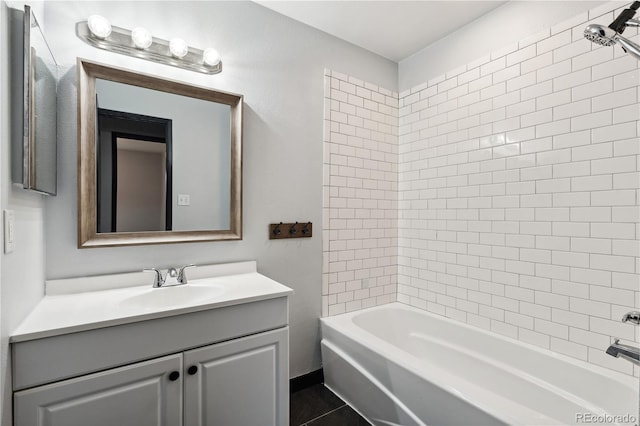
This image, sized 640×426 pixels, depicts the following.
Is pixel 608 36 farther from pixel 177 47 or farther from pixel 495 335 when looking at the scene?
pixel 177 47

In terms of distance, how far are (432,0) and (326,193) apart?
1415 millimetres

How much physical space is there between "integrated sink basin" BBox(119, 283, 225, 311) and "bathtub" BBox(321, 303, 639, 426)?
0.91m

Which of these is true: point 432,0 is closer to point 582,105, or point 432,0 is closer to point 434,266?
point 582,105

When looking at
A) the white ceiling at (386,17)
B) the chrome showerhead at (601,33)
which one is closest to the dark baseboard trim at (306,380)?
the chrome showerhead at (601,33)

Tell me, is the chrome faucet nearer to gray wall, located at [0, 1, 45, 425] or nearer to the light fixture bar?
gray wall, located at [0, 1, 45, 425]

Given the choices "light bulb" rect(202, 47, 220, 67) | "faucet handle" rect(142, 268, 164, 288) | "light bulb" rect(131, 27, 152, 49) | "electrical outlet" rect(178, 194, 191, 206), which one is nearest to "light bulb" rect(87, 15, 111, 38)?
"light bulb" rect(131, 27, 152, 49)

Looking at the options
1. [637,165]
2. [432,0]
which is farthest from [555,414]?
[432,0]

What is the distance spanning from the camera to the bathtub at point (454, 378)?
1343mm

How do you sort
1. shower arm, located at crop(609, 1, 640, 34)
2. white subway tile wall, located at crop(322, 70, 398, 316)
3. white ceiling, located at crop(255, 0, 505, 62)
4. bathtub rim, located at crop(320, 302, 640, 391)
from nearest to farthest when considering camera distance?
shower arm, located at crop(609, 1, 640, 34), bathtub rim, located at crop(320, 302, 640, 391), white ceiling, located at crop(255, 0, 505, 62), white subway tile wall, located at crop(322, 70, 398, 316)

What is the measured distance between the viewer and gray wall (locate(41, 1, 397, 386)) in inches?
58.2

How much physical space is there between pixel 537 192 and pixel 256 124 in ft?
5.77

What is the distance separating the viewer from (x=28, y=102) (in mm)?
1037

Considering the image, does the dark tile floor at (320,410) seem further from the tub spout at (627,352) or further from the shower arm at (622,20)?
the shower arm at (622,20)

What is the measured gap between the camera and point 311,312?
224 centimetres
